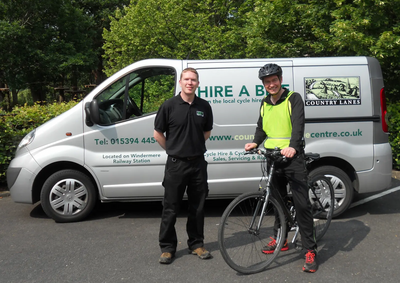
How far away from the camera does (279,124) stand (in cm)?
391

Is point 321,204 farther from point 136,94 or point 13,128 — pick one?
point 13,128

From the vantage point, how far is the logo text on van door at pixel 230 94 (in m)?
5.37

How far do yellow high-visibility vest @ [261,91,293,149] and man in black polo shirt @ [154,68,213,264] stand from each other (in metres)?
0.62

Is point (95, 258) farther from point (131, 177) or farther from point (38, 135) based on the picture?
point (38, 135)

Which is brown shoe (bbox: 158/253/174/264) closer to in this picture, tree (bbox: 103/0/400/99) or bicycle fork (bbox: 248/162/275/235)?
bicycle fork (bbox: 248/162/275/235)

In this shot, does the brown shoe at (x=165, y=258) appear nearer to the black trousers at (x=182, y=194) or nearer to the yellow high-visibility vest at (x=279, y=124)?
the black trousers at (x=182, y=194)

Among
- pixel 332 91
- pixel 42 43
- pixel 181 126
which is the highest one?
pixel 42 43

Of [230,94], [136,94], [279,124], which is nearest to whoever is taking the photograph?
[279,124]

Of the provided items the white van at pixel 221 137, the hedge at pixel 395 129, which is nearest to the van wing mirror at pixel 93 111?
the white van at pixel 221 137

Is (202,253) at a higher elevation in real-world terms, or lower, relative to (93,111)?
lower

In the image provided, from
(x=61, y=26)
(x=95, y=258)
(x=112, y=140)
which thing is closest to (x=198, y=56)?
(x=112, y=140)

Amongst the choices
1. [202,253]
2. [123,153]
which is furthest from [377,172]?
[123,153]

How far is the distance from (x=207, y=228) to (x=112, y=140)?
1.64 meters

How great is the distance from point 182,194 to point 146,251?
83cm
